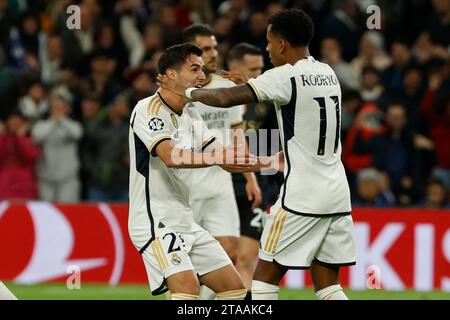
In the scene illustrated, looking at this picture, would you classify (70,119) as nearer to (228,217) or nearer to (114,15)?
(114,15)

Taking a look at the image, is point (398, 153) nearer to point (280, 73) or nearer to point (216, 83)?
point (216, 83)

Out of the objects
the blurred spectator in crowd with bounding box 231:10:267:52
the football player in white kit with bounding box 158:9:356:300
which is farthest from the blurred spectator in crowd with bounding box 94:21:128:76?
the football player in white kit with bounding box 158:9:356:300

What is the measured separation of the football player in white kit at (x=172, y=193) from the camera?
7109mm

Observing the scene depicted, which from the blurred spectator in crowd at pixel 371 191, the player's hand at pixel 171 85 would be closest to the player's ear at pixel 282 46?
the player's hand at pixel 171 85

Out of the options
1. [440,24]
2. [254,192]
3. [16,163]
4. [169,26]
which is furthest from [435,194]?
[16,163]

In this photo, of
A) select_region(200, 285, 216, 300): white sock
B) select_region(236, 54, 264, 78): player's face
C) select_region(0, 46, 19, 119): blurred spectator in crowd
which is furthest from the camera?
select_region(0, 46, 19, 119): blurred spectator in crowd

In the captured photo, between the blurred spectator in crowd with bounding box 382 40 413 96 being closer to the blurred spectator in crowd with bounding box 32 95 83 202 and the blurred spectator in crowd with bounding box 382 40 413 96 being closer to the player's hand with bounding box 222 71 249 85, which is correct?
the blurred spectator in crowd with bounding box 32 95 83 202

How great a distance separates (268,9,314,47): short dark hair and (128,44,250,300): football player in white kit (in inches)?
29.5

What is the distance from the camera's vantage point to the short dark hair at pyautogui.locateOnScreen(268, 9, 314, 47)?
703cm

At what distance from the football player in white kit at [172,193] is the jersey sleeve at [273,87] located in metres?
0.49

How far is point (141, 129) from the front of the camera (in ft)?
23.8

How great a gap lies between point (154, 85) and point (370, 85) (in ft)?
9.68

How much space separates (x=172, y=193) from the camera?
740 cm
